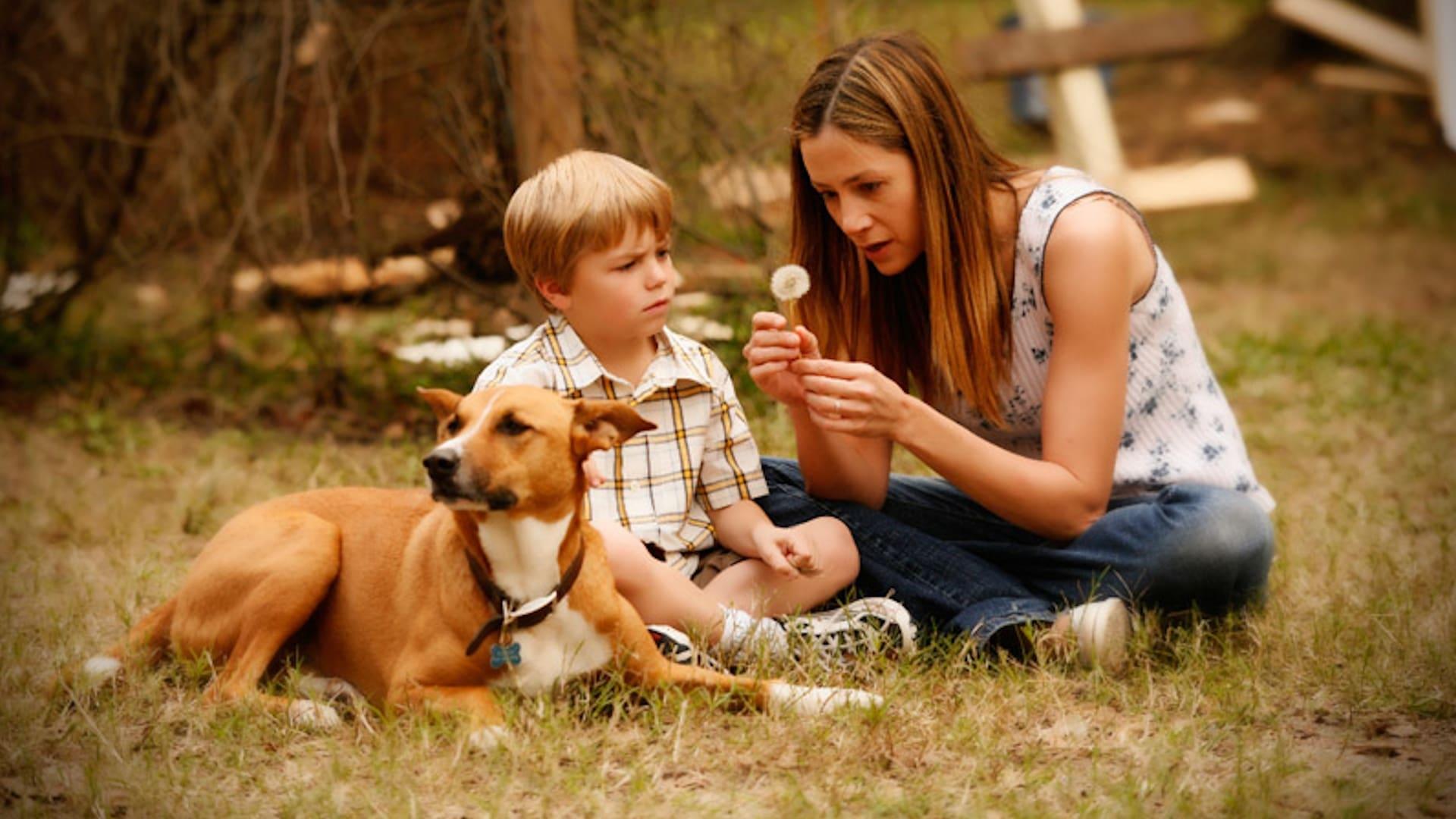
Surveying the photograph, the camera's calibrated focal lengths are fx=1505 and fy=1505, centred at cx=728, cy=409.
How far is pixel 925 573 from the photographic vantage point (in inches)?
138

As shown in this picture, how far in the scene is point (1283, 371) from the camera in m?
6.23

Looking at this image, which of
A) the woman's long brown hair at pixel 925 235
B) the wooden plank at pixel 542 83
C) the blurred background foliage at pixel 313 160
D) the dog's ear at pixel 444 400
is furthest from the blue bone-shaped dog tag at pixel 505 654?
the wooden plank at pixel 542 83

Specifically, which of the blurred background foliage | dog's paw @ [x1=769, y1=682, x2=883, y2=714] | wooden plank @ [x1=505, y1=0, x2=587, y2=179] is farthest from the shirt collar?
wooden plank @ [x1=505, y1=0, x2=587, y2=179]

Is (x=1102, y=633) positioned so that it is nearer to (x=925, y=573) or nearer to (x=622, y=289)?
(x=925, y=573)

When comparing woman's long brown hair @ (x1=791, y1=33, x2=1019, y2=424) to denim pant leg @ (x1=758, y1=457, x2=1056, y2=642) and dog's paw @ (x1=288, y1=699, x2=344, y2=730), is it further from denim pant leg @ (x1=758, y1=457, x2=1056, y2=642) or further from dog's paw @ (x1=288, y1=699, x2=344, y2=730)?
dog's paw @ (x1=288, y1=699, x2=344, y2=730)

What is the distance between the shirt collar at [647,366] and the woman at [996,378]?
0.21 meters

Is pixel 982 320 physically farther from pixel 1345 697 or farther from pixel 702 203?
pixel 702 203

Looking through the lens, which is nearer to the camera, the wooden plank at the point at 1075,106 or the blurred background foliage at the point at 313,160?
the blurred background foliage at the point at 313,160

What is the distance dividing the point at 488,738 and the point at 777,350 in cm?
102

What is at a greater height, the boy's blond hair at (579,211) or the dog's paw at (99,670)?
the boy's blond hair at (579,211)

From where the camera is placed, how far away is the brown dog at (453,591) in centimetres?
287

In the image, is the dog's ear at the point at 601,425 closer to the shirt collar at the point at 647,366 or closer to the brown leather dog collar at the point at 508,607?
the brown leather dog collar at the point at 508,607

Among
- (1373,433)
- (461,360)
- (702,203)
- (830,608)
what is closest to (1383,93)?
(1373,433)

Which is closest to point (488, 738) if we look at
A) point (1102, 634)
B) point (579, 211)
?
point (579, 211)
